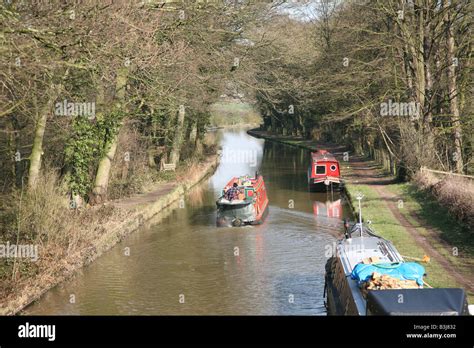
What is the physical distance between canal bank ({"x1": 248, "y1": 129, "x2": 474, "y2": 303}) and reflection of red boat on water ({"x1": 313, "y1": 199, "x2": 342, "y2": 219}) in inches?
30.1

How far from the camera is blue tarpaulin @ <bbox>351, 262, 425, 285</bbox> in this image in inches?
511

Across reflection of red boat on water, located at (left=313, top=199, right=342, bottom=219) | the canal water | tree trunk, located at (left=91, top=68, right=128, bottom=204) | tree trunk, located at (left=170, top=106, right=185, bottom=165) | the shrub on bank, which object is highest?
tree trunk, located at (left=170, top=106, right=185, bottom=165)

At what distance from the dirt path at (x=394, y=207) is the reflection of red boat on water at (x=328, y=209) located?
6.80ft

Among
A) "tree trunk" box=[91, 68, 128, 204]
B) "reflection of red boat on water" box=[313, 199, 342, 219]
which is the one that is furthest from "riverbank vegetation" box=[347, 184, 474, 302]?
"tree trunk" box=[91, 68, 128, 204]

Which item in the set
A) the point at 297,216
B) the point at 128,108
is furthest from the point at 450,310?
the point at 128,108

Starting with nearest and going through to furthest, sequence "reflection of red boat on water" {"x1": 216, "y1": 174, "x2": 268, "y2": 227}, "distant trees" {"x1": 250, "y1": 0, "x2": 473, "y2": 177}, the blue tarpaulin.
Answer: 1. the blue tarpaulin
2. "reflection of red boat on water" {"x1": 216, "y1": 174, "x2": 268, "y2": 227}
3. "distant trees" {"x1": 250, "y1": 0, "x2": 473, "y2": 177}

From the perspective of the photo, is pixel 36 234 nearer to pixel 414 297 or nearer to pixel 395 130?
pixel 414 297

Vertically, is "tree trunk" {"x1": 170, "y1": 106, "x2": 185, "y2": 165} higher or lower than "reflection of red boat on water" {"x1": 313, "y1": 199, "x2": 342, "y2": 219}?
higher

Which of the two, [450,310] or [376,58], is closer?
[450,310]

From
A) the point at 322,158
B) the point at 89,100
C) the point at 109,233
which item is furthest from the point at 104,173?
the point at 322,158

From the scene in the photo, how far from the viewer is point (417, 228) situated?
2439 cm

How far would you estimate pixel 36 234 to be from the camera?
19.6 meters

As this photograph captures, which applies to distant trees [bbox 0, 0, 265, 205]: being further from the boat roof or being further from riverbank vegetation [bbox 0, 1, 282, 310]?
the boat roof
